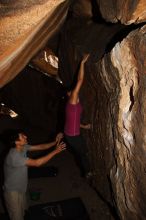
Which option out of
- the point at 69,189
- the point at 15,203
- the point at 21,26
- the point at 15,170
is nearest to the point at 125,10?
the point at 21,26

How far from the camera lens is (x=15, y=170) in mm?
3916

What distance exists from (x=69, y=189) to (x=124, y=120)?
2.26m

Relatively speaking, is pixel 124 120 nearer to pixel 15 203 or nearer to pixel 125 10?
pixel 125 10

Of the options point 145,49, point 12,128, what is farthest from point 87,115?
point 12,128

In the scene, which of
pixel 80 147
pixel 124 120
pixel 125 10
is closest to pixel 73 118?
pixel 80 147

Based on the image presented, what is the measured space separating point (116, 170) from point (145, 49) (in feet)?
5.71

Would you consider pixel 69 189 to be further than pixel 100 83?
Yes

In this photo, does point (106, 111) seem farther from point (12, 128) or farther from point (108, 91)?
point (12, 128)

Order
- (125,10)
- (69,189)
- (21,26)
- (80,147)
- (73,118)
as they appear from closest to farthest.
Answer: (125,10)
(21,26)
(73,118)
(80,147)
(69,189)

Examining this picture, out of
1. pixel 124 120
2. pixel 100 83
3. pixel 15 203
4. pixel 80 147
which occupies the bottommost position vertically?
pixel 15 203

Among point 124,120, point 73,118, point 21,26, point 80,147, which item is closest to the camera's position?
point 124,120

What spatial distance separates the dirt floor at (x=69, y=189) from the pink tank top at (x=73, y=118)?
1192 mm

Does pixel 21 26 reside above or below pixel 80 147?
above

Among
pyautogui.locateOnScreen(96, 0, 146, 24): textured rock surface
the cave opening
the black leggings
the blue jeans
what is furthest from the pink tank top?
pyautogui.locateOnScreen(96, 0, 146, 24): textured rock surface
